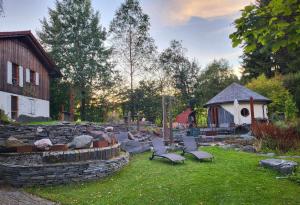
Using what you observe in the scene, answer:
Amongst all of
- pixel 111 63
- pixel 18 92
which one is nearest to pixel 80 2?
pixel 111 63

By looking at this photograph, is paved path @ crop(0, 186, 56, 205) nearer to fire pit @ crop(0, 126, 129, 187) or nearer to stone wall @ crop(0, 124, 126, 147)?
fire pit @ crop(0, 126, 129, 187)

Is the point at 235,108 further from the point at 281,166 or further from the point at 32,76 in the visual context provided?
the point at 32,76

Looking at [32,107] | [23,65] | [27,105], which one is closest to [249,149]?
[27,105]

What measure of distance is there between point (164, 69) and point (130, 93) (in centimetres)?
863

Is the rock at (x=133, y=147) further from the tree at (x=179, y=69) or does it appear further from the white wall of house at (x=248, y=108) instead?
the tree at (x=179, y=69)

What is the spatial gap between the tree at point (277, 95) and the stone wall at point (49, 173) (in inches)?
804

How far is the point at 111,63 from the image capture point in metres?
28.9

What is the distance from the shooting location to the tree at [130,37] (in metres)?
27.5

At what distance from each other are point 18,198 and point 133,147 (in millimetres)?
6068

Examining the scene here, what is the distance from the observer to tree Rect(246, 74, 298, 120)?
2396cm

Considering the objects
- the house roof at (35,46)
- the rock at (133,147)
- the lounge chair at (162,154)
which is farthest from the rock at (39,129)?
the house roof at (35,46)

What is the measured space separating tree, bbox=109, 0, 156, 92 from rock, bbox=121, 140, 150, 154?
16050 millimetres

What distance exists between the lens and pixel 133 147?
468 inches

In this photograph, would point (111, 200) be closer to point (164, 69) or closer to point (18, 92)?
point (18, 92)
